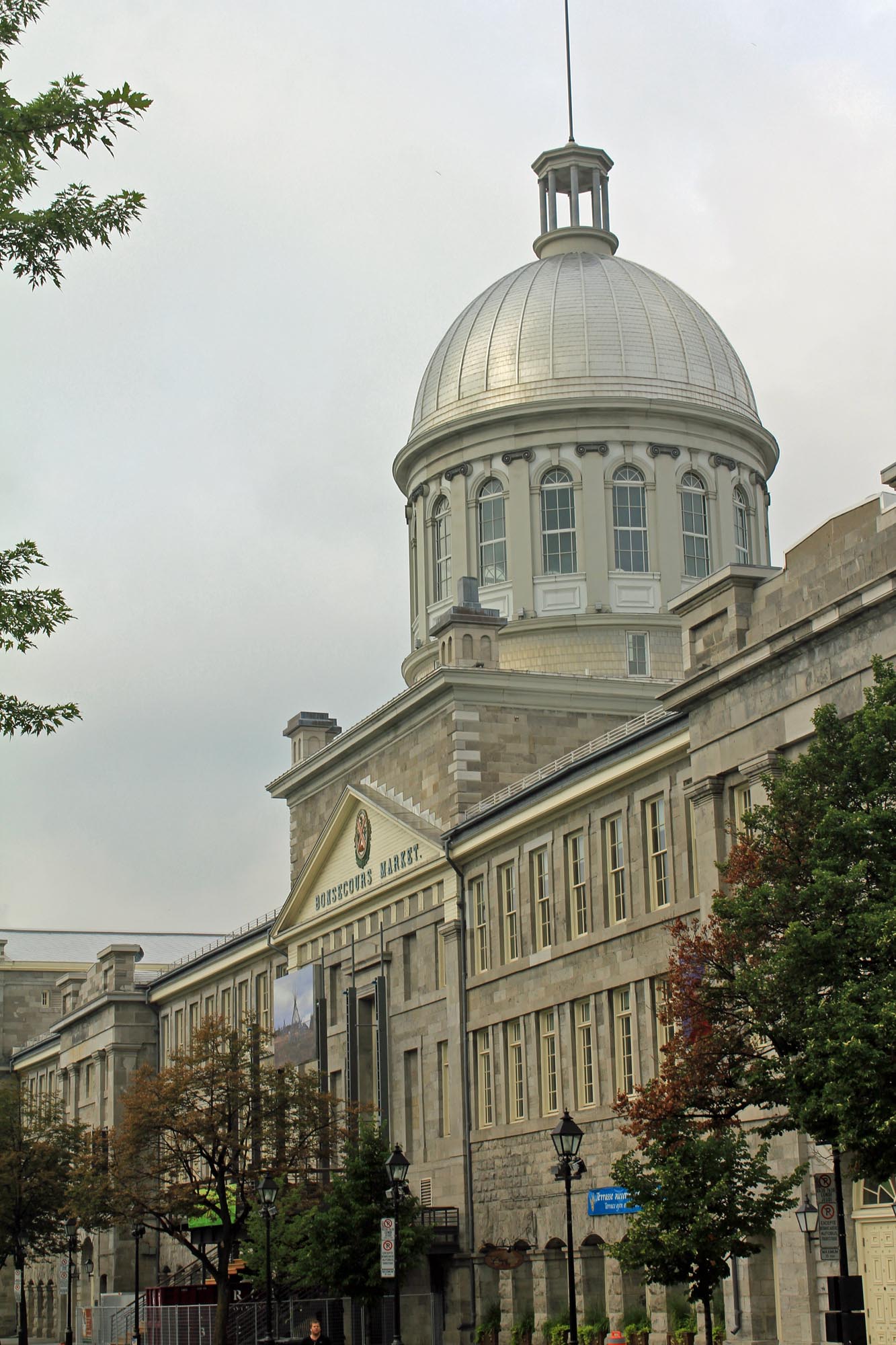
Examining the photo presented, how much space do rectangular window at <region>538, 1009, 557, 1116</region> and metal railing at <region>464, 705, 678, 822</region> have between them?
18.1 feet

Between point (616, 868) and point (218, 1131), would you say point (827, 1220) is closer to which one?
point (616, 868)

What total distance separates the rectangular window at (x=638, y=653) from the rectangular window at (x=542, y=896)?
1459 centimetres

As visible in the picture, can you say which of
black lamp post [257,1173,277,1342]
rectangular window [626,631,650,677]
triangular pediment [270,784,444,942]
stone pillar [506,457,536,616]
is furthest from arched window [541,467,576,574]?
black lamp post [257,1173,277,1342]

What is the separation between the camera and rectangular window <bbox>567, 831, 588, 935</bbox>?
45.1 metres

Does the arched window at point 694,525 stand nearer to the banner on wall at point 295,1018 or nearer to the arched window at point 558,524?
the arched window at point 558,524

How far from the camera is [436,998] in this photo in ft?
172

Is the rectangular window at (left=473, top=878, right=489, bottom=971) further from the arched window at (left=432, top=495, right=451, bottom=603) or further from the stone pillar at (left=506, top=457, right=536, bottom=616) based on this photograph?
the arched window at (left=432, top=495, right=451, bottom=603)

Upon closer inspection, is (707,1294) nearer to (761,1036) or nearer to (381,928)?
(761,1036)

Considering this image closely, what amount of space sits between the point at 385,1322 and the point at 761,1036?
1062 inches

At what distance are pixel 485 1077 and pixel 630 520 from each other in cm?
2135

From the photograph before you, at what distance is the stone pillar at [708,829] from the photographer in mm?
35250

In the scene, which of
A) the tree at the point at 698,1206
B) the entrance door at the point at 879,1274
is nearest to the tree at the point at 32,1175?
the entrance door at the point at 879,1274

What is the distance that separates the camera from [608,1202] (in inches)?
1649

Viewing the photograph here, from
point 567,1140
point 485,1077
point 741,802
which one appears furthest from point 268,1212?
point 741,802
